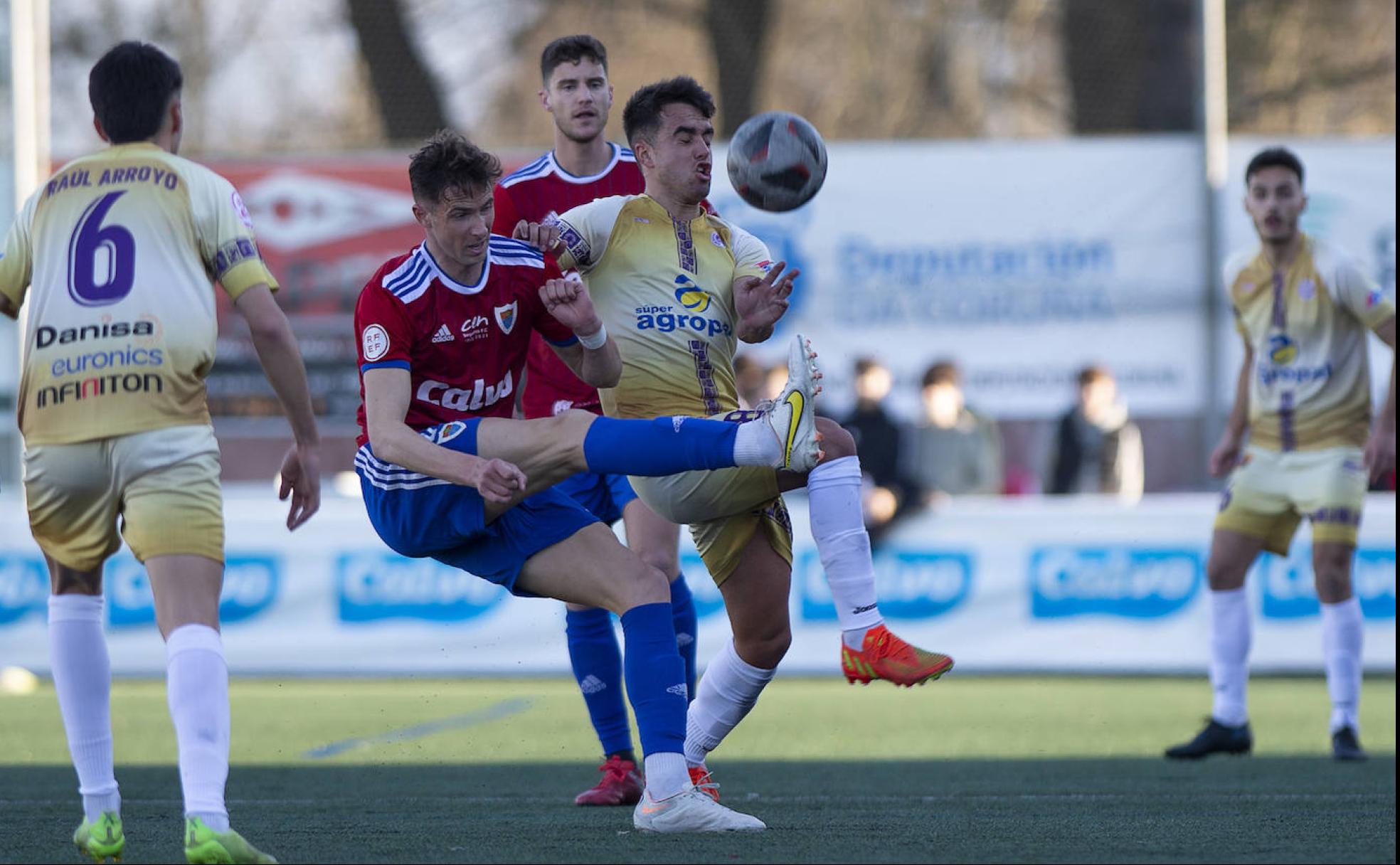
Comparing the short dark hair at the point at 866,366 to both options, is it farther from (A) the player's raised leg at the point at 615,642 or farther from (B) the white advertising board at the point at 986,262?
(A) the player's raised leg at the point at 615,642

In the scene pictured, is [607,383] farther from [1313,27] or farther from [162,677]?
[1313,27]

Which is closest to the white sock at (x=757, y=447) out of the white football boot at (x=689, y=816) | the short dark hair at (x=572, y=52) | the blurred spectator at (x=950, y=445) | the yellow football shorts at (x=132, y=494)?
the white football boot at (x=689, y=816)

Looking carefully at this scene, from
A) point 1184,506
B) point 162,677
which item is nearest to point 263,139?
point 162,677

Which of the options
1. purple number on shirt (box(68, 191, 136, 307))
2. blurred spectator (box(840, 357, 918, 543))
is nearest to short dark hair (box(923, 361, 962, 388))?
blurred spectator (box(840, 357, 918, 543))

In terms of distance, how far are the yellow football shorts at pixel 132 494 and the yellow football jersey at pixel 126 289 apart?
1.7 inches

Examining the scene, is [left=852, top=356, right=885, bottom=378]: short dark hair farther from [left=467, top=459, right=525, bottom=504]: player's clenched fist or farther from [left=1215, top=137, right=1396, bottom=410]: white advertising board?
[left=467, top=459, right=525, bottom=504]: player's clenched fist

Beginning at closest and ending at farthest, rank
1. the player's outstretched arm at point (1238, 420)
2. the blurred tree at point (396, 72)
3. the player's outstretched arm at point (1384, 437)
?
the player's outstretched arm at point (1384, 437) < the player's outstretched arm at point (1238, 420) < the blurred tree at point (396, 72)

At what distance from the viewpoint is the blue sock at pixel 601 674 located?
255 inches

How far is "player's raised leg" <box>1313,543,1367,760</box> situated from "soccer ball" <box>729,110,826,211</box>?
330 cm

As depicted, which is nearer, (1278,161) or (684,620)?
(684,620)

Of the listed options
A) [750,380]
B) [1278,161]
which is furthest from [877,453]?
[1278,161]

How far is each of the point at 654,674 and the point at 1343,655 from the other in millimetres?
4018

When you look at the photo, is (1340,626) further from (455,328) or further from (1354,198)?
(1354,198)

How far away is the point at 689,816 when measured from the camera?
5055 millimetres
